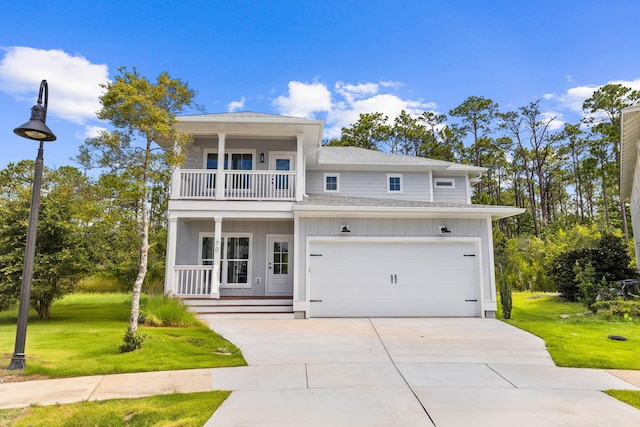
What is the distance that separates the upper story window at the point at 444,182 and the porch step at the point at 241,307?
8325 mm

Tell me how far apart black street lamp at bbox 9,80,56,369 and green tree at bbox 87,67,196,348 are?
106 cm

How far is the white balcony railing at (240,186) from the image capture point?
35.7 feet

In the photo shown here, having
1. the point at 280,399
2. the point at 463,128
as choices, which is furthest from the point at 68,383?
the point at 463,128

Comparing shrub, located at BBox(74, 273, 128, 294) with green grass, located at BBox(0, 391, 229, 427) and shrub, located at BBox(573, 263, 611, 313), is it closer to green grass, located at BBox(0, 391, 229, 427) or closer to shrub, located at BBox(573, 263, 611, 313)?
green grass, located at BBox(0, 391, 229, 427)

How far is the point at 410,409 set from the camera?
148 inches

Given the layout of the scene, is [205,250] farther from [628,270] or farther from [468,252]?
[628,270]

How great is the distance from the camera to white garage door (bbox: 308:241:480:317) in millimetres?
9906

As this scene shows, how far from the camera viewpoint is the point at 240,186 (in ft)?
36.7

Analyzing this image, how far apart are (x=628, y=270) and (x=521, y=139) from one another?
59.4 ft

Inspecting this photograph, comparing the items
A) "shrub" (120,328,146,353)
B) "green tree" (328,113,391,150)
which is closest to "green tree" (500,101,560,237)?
"green tree" (328,113,391,150)

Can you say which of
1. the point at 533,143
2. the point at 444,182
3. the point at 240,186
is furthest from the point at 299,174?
the point at 533,143

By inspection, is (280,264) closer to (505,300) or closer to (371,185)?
(371,185)

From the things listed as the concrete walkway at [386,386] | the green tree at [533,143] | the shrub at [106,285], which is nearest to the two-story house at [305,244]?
the concrete walkway at [386,386]

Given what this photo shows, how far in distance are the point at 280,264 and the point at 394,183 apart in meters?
5.74
